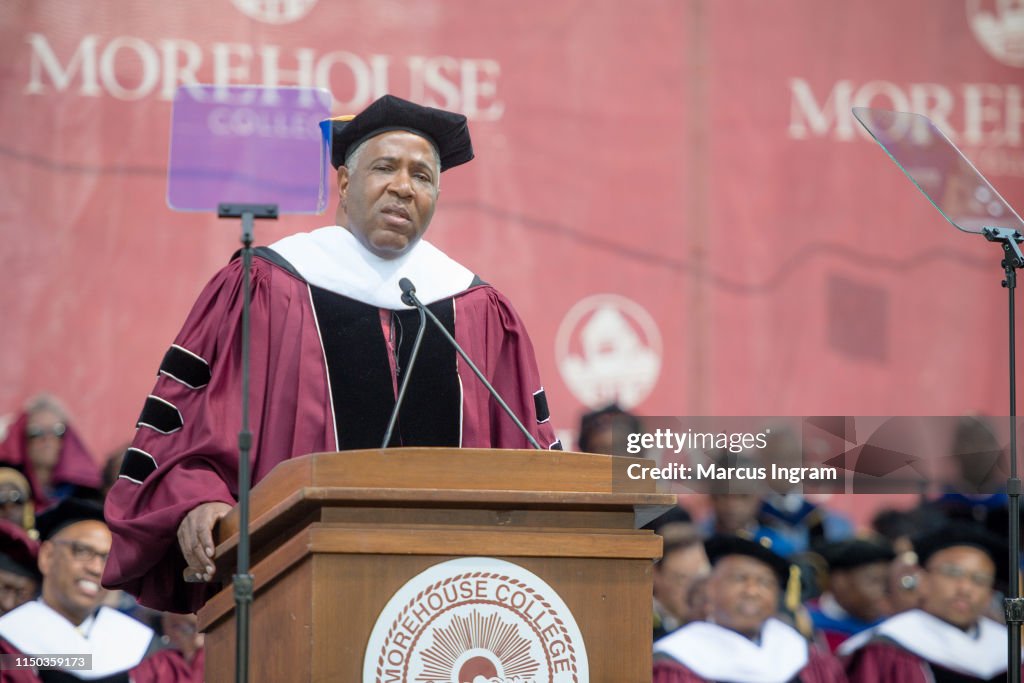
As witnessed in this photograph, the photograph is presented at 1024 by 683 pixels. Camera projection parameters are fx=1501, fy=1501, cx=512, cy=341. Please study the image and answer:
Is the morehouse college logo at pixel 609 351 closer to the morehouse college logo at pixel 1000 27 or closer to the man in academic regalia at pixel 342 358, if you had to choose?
the morehouse college logo at pixel 1000 27

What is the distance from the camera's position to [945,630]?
646 cm

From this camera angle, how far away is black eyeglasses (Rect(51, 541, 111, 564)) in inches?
218

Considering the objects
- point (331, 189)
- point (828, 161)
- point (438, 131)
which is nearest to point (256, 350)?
point (438, 131)

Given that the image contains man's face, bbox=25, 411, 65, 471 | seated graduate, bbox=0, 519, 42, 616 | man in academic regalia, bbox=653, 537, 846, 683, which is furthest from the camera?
man's face, bbox=25, 411, 65, 471

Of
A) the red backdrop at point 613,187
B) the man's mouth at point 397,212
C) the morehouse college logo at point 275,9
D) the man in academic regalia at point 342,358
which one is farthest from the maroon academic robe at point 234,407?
the morehouse college logo at point 275,9

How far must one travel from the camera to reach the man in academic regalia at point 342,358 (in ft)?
10.9

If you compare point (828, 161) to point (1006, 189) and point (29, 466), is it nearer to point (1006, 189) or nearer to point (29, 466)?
point (1006, 189)

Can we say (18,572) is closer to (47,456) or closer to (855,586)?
(47,456)

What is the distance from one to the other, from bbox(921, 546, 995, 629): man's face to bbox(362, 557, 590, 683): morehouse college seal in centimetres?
418

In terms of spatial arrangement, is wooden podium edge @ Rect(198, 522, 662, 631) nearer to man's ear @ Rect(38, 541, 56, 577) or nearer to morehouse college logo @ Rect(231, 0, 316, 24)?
man's ear @ Rect(38, 541, 56, 577)

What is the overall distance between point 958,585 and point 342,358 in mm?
3926

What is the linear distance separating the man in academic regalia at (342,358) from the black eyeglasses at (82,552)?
7.28 feet

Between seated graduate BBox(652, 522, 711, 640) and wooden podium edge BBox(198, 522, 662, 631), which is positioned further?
seated graduate BBox(652, 522, 711, 640)

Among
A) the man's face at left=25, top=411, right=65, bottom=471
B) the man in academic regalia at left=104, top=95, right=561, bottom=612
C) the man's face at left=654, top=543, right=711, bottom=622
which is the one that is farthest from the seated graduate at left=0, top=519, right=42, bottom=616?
the man's face at left=654, top=543, right=711, bottom=622
